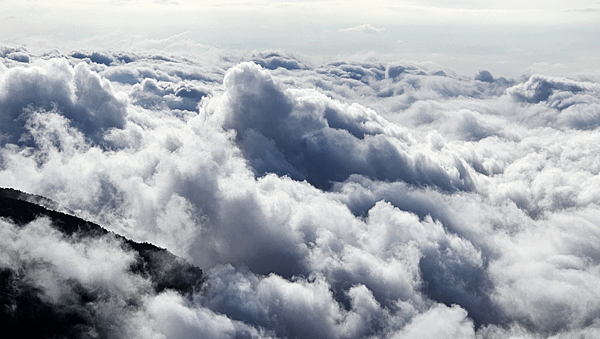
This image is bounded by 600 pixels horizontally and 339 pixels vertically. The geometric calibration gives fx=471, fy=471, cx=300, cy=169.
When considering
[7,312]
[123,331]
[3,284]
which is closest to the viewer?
[7,312]

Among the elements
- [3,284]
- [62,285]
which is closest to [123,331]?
[62,285]

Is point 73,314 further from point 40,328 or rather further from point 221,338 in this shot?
point 221,338

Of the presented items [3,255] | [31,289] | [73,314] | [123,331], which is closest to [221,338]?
[123,331]

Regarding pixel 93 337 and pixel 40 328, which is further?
pixel 93 337

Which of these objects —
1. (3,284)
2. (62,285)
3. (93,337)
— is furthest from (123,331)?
(3,284)

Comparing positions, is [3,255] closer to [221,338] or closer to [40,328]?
[40,328]

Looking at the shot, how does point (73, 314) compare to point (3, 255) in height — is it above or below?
below

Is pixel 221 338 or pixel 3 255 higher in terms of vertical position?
pixel 3 255

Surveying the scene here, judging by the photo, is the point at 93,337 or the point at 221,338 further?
the point at 221,338

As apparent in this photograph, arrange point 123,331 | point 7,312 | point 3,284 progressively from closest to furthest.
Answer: point 7,312
point 3,284
point 123,331
